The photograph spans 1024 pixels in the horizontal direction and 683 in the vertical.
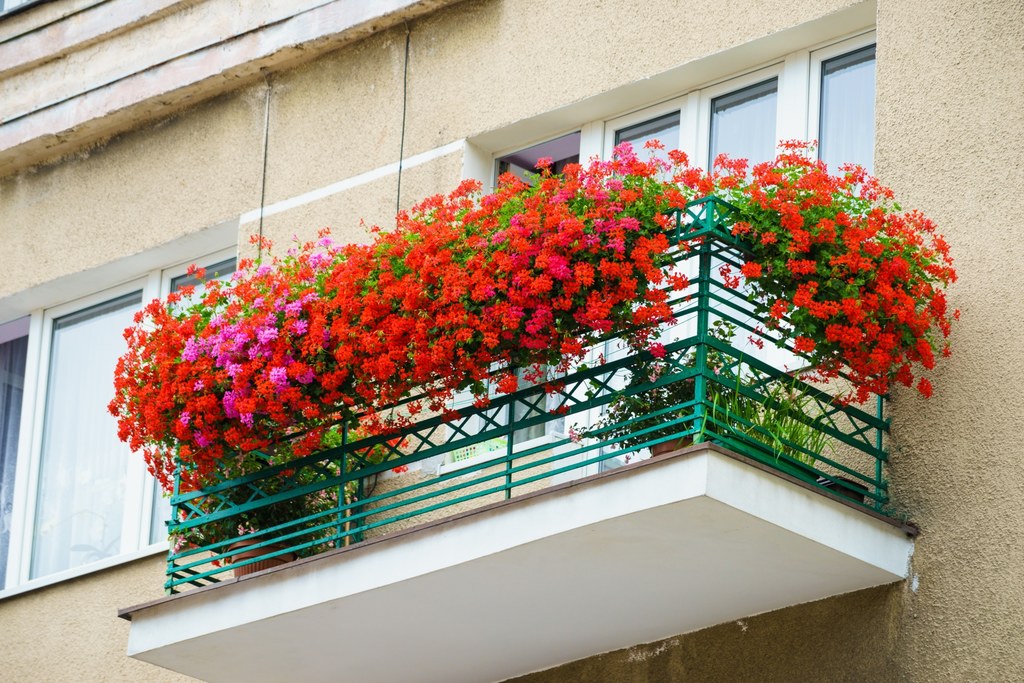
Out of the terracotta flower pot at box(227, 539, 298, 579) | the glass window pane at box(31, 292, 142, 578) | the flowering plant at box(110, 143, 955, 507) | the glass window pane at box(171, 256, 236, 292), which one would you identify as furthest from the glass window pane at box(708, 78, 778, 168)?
the glass window pane at box(31, 292, 142, 578)

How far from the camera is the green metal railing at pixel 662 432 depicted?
726cm

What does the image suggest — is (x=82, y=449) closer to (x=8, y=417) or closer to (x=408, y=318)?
(x=8, y=417)

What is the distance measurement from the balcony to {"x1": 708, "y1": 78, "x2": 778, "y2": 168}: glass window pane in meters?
0.66

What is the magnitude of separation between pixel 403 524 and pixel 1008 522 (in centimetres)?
332

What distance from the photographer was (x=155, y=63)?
36.6ft

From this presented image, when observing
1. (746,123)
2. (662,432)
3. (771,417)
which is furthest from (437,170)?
(771,417)

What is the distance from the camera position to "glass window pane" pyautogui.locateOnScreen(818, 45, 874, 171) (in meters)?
8.63

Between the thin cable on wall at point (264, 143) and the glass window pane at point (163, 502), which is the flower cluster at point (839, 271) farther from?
the glass window pane at point (163, 502)

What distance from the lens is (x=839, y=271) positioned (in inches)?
284

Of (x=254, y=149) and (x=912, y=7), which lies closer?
(x=912, y=7)

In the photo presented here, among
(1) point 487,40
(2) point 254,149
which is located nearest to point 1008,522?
(1) point 487,40

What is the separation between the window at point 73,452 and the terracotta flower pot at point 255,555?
7.01 ft

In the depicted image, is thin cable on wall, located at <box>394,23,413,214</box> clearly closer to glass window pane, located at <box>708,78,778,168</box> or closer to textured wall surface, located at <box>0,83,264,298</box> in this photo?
textured wall surface, located at <box>0,83,264,298</box>

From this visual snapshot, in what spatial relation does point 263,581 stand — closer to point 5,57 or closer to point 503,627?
point 503,627
